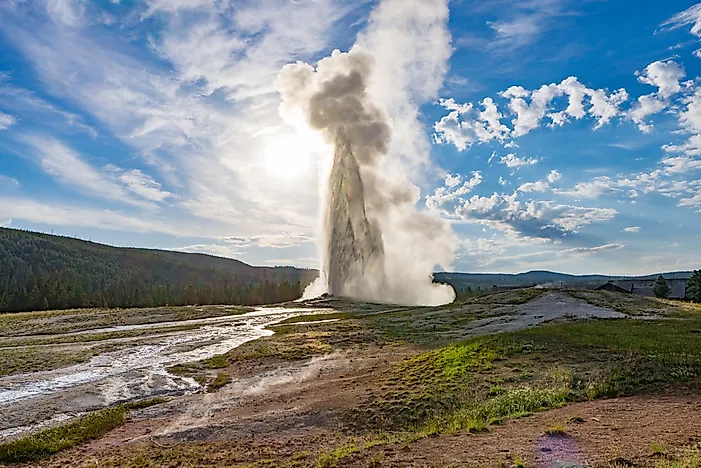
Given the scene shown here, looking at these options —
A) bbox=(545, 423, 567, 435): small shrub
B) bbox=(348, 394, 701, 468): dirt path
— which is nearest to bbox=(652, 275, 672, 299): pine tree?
bbox=(348, 394, 701, 468): dirt path

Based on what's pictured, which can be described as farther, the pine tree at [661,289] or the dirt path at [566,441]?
the pine tree at [661,289]

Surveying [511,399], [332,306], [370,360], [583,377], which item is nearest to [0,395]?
Result: [370,360]

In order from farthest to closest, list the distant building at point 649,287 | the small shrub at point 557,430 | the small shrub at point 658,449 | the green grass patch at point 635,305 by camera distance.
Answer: the distant building at point 649,287 → the green grass patch at point 635,305 → the small shrub at point 557,430 → the small shrub at point 658,449

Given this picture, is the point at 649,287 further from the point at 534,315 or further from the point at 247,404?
the point at 247,404

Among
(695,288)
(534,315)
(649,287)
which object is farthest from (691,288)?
(534,315)

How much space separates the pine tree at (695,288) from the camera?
80463 millimetres

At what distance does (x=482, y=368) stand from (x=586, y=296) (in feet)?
148

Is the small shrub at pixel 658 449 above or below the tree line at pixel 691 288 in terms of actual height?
below

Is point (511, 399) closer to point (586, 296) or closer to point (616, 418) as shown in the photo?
point (616, 418)

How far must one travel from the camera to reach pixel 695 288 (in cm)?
8194

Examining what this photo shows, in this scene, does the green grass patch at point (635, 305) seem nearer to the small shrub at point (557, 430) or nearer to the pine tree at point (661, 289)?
the pine tree at point (661, 289)

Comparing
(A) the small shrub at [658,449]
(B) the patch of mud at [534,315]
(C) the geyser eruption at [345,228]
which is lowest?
(A) the small shrub at [658,449]

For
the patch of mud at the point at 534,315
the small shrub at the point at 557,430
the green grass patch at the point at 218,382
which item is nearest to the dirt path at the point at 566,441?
the small shrub at the point at 557,430

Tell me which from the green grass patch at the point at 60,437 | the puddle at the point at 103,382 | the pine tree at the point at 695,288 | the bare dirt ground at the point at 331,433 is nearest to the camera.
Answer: the bare dirt ground at the point at 331,433
